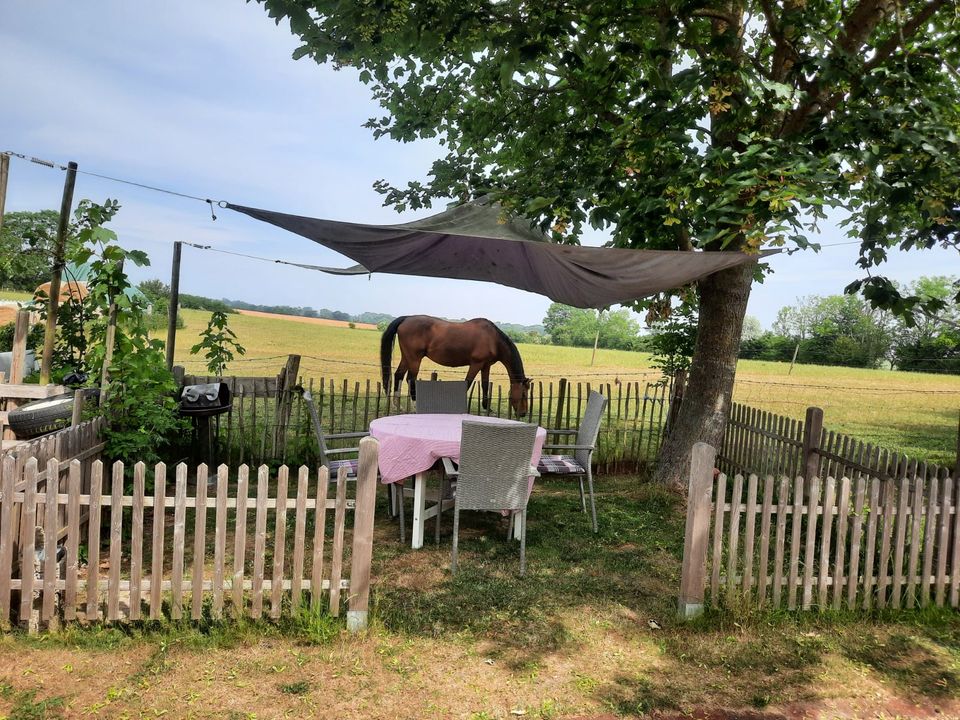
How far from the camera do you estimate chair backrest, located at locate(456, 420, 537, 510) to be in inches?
165

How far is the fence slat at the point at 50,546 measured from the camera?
3.14m

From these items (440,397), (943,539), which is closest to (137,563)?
(440,397)

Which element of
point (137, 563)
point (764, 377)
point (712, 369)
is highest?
point (712, 369)

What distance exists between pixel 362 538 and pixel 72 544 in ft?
4.56

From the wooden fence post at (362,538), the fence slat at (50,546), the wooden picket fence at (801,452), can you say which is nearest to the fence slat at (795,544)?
the wooden picket fence at (801,452)

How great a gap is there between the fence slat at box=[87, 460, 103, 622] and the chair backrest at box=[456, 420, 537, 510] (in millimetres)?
2035

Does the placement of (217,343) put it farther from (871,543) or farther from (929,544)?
(929,544)

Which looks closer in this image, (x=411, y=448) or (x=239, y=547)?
(x=239, y=547)

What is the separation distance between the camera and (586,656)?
3.25m

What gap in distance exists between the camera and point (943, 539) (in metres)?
4.09

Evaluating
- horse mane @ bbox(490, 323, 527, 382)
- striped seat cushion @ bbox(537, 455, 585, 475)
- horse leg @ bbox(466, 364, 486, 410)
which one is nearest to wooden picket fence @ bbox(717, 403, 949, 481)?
striped seat cushion @ bbox(537, 455, 585, 475)

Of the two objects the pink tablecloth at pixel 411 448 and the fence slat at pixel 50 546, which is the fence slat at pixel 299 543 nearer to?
the fence slat at pixel 50 546

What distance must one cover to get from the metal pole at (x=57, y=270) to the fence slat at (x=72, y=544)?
3.04 m

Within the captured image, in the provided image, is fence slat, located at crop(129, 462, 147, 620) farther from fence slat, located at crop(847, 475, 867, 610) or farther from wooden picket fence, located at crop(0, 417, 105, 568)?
fence slat, located at crop(847, 475, 867, 610)
